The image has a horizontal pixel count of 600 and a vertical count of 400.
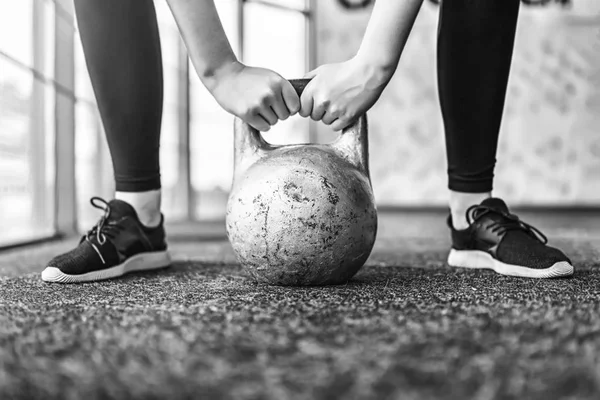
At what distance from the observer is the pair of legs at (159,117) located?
139cm

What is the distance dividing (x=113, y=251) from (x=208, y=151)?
149 inches

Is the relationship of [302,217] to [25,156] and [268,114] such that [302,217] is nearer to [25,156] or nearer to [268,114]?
[268,114]

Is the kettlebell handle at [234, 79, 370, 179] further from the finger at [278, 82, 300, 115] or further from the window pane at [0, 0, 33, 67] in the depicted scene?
the window pane at [0, 0, 33, 67]

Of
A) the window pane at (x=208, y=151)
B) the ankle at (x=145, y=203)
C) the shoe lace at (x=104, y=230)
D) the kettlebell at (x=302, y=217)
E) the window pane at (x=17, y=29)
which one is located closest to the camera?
the kettlebell at (x=302, y=217)

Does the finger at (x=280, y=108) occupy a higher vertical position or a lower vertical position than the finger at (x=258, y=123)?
higher

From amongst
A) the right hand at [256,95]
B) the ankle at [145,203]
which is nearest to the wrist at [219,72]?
the right hand at [256,95]

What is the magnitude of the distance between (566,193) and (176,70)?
9.85 ft

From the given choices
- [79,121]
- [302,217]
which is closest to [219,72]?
[302,217]

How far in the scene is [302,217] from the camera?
1096mm

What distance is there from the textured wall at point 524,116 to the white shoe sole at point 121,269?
10.9 ft

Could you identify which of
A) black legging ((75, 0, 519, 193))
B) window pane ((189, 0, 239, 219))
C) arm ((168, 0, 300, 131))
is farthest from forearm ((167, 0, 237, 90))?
window pane ((189, 0, 239, 219))

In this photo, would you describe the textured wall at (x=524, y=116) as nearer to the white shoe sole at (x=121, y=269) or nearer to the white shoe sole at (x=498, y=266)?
the white shoe sole at (x=498, y=266)

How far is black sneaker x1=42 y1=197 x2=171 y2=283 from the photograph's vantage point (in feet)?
4.18

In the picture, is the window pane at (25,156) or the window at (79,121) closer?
the window pane at (25,156)
